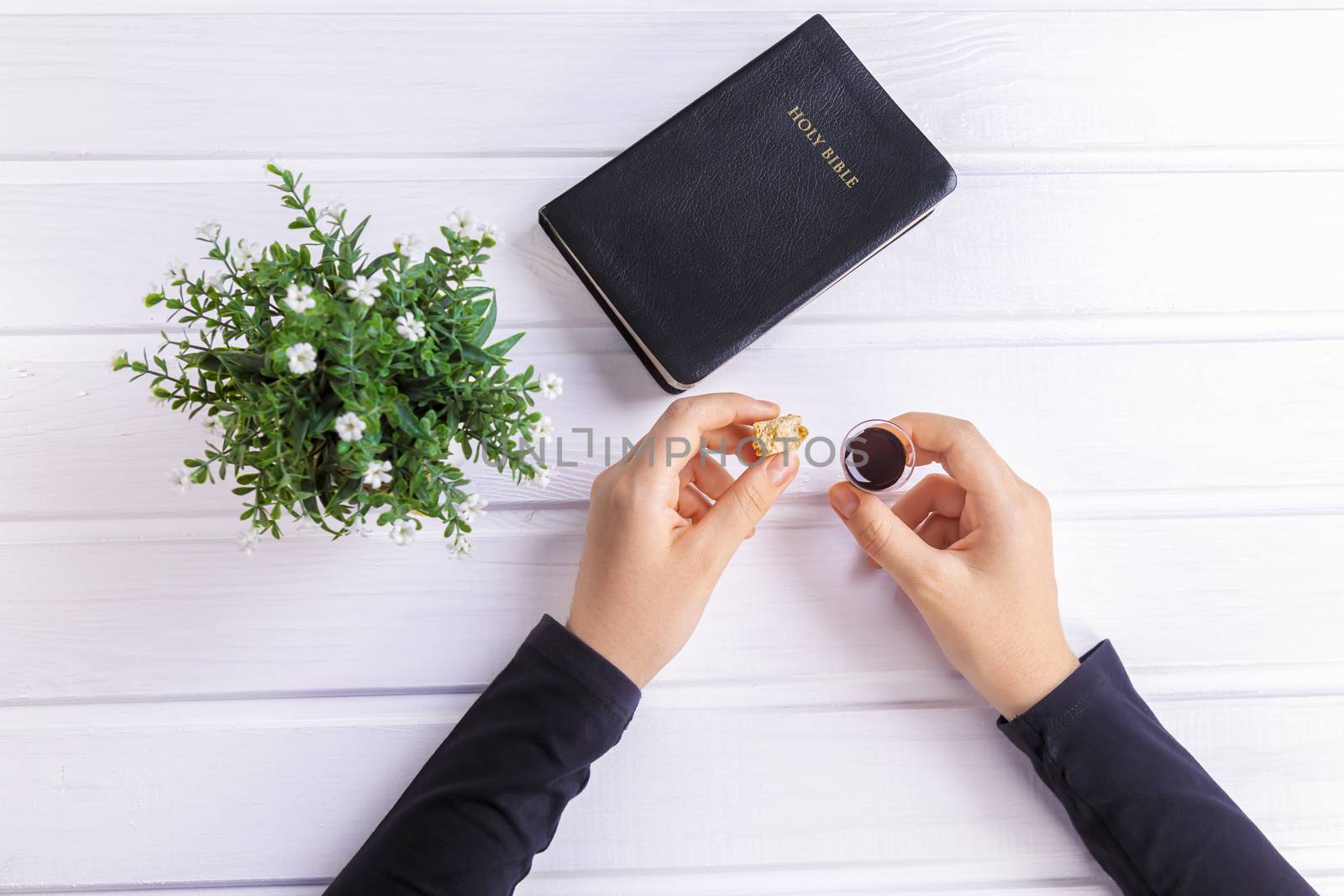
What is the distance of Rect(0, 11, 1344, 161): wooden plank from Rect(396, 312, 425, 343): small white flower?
1.67ft

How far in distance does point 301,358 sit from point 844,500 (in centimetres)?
67

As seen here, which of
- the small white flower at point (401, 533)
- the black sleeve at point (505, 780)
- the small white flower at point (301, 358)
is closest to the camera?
the small white flower at point (301, 358)

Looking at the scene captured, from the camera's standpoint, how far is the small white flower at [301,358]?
2.40 ft

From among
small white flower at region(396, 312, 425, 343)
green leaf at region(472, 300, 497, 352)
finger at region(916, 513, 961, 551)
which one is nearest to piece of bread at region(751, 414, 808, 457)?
finger at region(916, 513, 961, 551)

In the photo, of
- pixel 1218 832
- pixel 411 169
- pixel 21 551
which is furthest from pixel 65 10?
pixel 1218 832

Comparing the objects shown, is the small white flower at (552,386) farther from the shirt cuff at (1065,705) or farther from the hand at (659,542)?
the shirt cuff at (1065,705)

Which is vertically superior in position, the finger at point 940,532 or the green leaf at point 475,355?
the green leaf at point 475,355

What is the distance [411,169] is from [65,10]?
20.6 inches

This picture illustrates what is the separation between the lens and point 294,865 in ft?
3.66

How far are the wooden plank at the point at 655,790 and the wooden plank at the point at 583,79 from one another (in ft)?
2.60

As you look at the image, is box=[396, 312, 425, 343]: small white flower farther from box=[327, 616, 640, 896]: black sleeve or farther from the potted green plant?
box=[327, 616, 640, 896]: black sleeve

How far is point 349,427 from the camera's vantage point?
75 centimetres

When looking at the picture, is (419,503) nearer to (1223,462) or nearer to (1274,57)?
(1223,462)

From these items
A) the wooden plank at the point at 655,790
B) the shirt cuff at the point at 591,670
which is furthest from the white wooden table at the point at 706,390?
the shirt cuff at the point at 591,670
